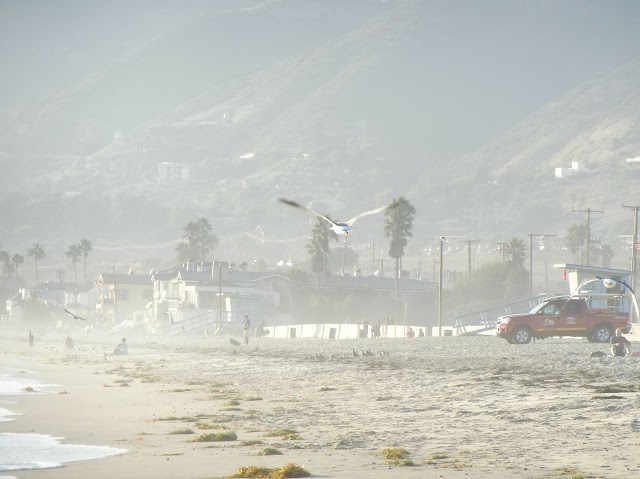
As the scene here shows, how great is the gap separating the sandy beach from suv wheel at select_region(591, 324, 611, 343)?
4000 millimetres

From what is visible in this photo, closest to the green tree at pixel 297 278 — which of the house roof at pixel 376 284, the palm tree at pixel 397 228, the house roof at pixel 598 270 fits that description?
the house roof at pixel 376 284

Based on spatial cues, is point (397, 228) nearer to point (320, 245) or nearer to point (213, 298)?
point (320, 245)

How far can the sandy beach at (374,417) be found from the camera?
1972 cm

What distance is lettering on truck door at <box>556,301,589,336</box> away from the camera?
52.3m

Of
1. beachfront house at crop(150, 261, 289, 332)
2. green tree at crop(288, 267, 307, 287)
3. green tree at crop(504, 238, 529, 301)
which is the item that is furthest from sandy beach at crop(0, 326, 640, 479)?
green tree at crop(288, 267, 307, 287)

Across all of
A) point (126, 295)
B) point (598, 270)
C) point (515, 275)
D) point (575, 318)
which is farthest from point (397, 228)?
point (575, 318)

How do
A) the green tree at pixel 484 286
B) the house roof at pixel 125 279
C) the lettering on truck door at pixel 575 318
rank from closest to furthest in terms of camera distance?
1. the lettering on truck door at pixel 575 318
2. the green tree at pixel 484 286
3. the house roof at pixel 125 279

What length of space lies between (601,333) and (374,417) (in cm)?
2830

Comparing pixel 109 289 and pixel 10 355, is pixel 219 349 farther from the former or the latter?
pixel 109 289

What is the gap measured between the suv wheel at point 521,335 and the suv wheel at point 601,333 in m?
2.75

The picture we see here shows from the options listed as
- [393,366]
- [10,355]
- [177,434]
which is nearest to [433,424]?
[177,434]

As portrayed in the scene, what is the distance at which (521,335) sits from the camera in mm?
53344

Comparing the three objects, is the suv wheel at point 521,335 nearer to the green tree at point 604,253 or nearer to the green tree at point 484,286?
the green tree at point 484,286

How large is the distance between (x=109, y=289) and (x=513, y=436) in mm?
150471
